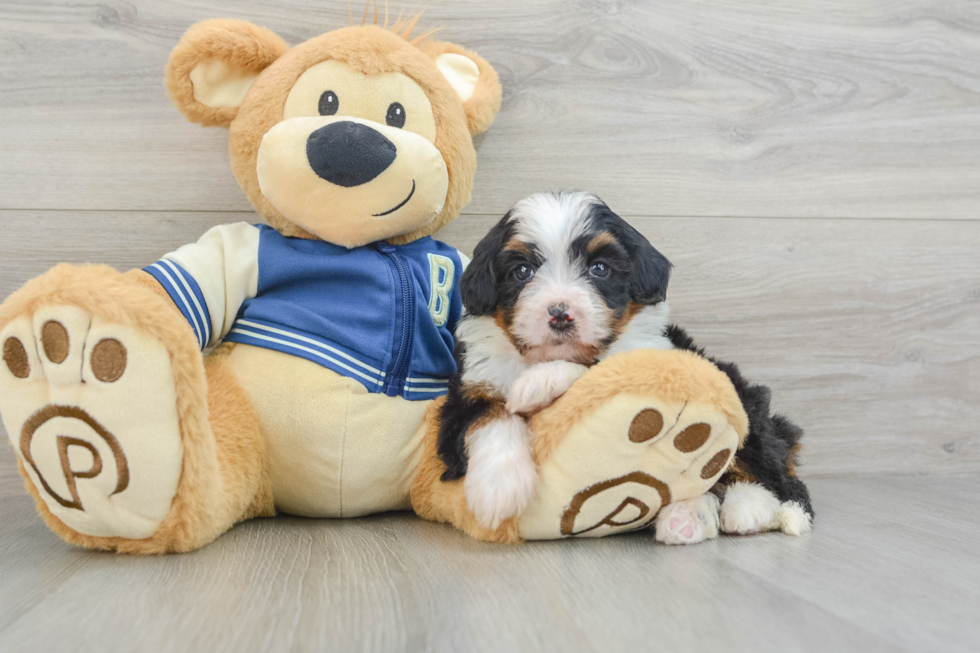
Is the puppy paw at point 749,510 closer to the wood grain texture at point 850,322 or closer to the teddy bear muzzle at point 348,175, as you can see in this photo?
the wood grain texture at point 850,322

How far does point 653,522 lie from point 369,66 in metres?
1.09

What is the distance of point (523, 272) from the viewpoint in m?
1.34

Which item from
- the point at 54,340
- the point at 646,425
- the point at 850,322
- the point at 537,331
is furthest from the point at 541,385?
the point at 850,322

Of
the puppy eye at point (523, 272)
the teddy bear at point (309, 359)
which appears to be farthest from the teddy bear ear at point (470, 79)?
the puppy eye at point (523, 272)

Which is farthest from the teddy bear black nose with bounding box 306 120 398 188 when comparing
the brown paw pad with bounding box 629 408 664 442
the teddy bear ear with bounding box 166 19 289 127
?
the brown paw pad with bounding box 629 408 664 442

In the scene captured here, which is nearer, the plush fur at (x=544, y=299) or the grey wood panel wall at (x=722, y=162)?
the plush fur at (x=544, y=299)

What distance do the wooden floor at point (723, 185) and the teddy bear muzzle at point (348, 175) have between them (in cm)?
44

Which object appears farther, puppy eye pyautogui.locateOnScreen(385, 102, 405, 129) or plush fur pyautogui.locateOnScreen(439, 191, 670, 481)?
puppy eye pyautogui.locateOnScreen(385, 102, 405, 129)

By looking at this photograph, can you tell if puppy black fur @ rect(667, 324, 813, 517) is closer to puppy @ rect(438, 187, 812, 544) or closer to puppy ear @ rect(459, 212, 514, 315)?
puppy @ rect(438, 187, 812, 544)

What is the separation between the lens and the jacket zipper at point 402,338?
1515mm

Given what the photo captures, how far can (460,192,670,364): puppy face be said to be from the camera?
50.4 inches

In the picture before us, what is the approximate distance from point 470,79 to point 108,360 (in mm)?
1055

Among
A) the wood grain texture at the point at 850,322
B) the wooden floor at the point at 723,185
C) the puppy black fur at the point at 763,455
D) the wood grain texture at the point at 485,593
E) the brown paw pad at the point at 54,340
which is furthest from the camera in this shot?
the wood grain texture at the point at 850,322

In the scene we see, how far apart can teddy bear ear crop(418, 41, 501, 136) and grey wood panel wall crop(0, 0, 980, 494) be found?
7.4 inches
